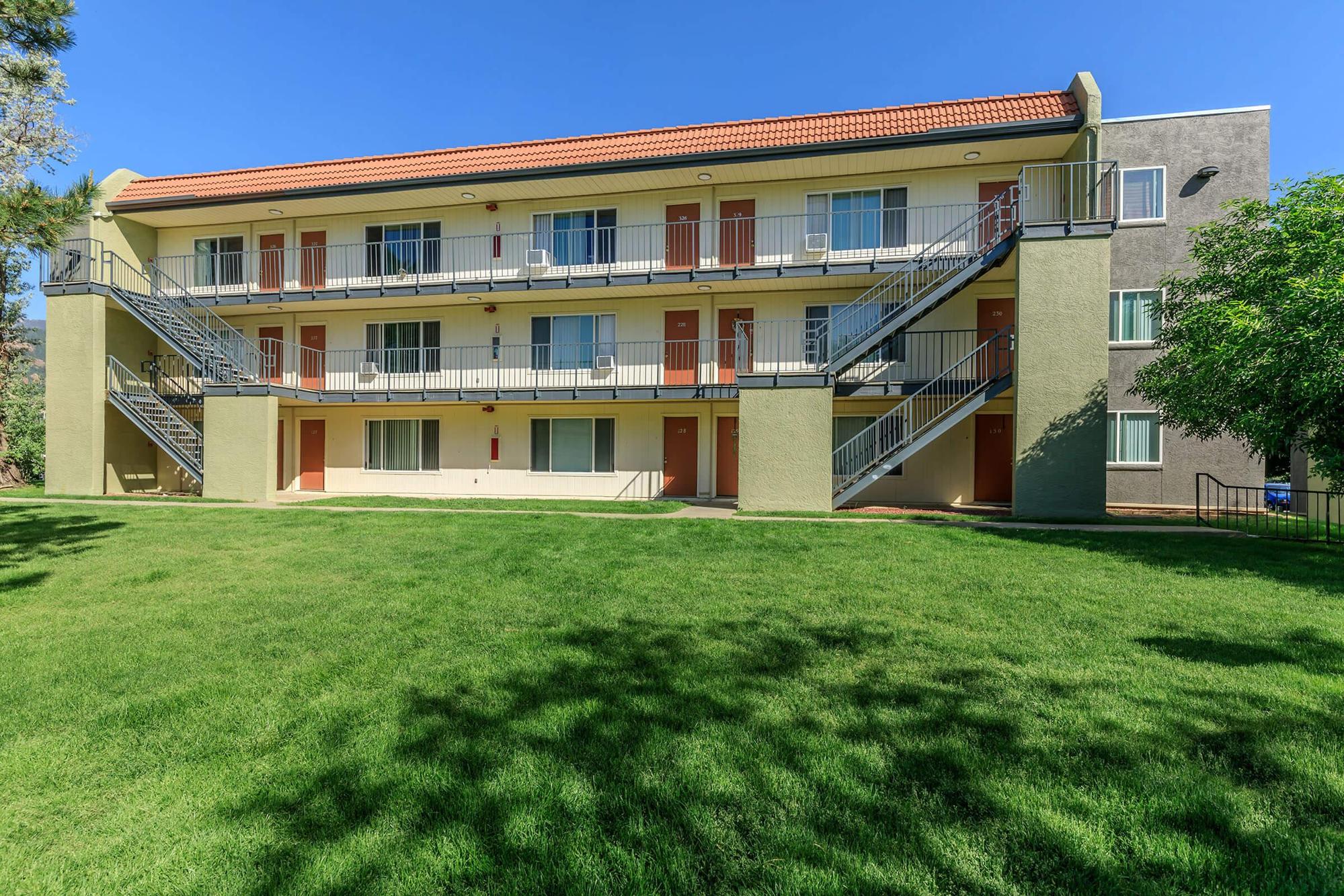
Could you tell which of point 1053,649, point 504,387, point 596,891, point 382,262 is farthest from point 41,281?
point 1053,649

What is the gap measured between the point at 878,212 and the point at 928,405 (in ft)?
18.2

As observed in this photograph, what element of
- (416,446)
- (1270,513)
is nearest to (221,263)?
(416,446)

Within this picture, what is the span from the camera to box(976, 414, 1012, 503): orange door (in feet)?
53.9

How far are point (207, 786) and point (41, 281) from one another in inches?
865

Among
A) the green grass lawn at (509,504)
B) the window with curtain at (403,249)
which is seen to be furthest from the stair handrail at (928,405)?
the window with curtain at (403,249)

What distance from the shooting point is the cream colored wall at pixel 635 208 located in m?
16.1

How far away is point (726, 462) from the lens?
57.8ft

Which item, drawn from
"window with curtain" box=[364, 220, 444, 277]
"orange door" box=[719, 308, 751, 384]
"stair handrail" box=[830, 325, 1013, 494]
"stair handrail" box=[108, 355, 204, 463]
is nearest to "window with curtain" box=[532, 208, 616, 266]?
"window with curtain" box=[364, 220, 444, 277]

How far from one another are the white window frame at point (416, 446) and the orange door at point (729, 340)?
362 inches

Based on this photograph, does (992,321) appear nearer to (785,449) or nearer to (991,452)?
(991,452)

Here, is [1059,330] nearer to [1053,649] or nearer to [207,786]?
[1053,649]

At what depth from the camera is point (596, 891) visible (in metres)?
2.16

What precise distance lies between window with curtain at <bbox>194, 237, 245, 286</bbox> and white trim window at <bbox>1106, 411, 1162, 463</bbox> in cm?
2746

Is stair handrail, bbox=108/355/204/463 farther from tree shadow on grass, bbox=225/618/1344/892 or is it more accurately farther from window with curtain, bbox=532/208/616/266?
tree shadow on grass, bbox=225/618/1344/892
